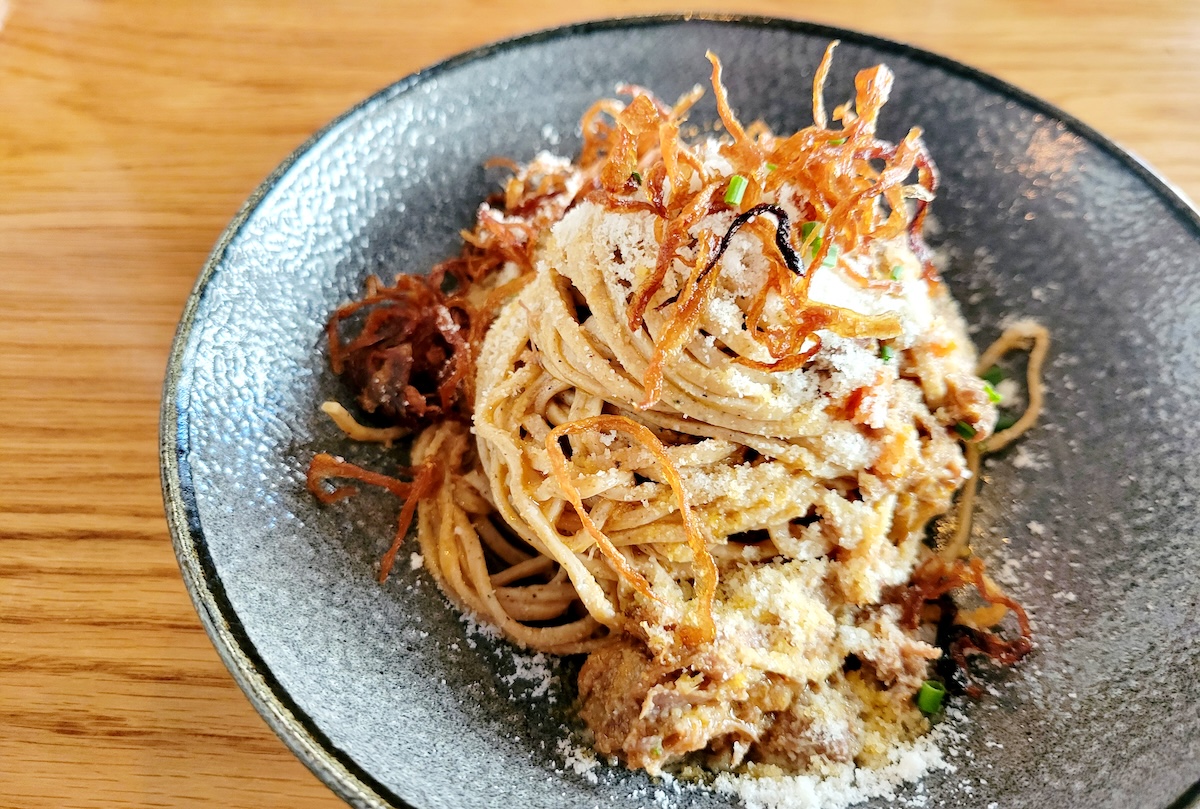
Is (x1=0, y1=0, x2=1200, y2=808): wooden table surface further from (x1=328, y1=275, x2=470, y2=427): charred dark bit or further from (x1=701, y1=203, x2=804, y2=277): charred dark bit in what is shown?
(x1=701, y1=203, x2=804, y2=277): charred dark bit

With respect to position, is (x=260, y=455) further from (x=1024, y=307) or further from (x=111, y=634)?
(x=1024, y=307)

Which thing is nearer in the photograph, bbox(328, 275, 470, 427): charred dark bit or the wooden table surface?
the wooden table surface

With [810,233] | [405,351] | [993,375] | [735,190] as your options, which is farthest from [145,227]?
[993,375]

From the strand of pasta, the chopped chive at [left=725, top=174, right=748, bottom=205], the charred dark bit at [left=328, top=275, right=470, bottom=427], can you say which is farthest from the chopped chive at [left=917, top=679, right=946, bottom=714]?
the charred dark bit at [left=328, top=275, right=470, bottom=427]

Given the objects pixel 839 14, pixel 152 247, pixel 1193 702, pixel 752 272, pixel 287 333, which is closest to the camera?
pixel 1193 702

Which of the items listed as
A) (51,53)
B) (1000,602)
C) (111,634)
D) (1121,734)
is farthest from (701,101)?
(51,53)

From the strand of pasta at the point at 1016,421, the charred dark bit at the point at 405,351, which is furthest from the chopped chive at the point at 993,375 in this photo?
the charred dark bit at the point at 405,351
